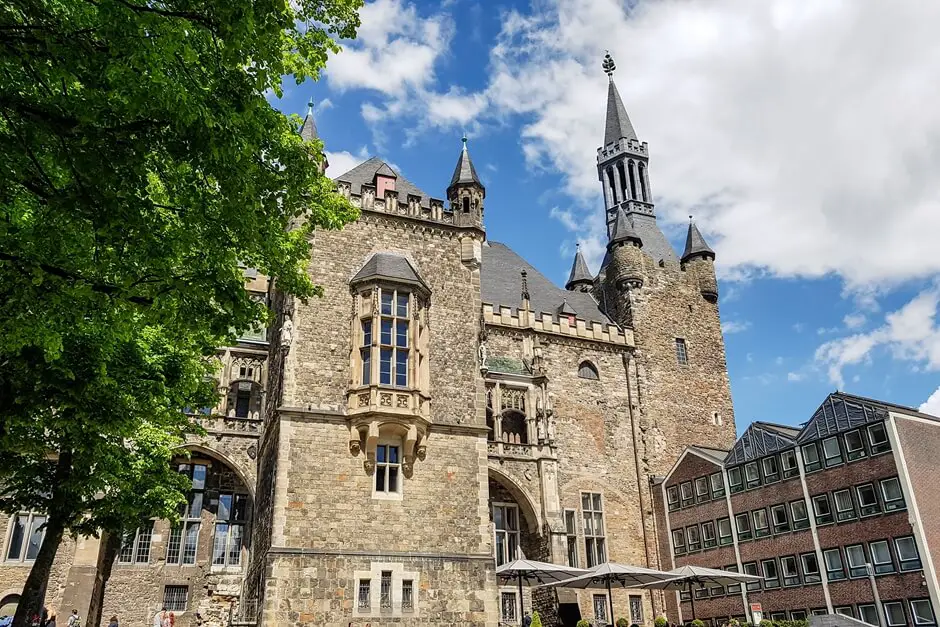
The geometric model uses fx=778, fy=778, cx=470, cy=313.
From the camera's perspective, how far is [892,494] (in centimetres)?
2734

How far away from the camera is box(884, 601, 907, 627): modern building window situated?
26312 millimetres

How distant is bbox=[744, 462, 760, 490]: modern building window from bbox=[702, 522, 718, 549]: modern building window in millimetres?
2438

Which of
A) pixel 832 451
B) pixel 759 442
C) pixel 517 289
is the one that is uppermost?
pixel 517 289

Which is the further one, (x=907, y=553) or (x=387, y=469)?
(x=907, y=553)

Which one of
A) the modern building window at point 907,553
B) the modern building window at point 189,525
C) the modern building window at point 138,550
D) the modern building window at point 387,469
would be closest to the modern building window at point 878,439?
the modern building window at point 907,553

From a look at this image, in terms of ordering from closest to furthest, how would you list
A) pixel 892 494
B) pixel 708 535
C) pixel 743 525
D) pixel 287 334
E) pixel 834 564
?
pixel 287 334 < pixel 892 494 < pixel 834 564 < pixel 743 525 < pixel 708 535

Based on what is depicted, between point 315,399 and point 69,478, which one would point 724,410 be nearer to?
point 315,399

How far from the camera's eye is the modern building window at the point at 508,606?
29.0 metres

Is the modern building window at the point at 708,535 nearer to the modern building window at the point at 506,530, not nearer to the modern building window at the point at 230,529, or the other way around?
the modern building window at the point at 506,530

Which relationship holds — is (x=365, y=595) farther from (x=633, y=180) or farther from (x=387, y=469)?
(x=633, y=180)

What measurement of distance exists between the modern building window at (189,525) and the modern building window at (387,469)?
364 inches

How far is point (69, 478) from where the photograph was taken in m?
15.1

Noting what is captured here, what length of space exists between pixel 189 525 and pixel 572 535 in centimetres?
1438

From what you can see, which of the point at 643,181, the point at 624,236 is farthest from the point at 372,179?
the point at 643,181
